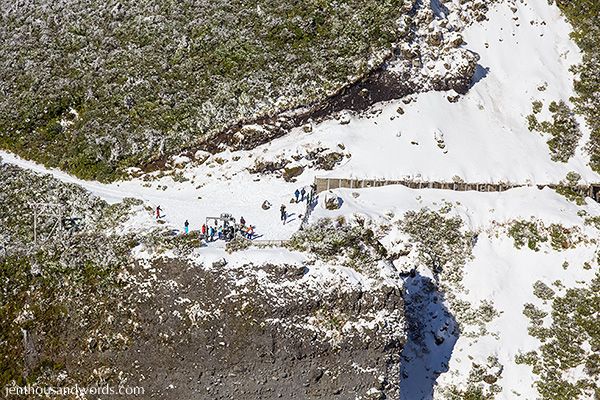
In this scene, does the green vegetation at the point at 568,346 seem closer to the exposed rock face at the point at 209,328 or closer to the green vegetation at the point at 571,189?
the green vegetation at the point at 571,189

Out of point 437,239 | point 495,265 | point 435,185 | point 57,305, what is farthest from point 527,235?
point 57,305

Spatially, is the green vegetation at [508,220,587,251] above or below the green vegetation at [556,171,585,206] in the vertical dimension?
below

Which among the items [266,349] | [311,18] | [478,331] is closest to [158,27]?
[311,18]

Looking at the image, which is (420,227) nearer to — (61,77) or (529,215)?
(529,215)

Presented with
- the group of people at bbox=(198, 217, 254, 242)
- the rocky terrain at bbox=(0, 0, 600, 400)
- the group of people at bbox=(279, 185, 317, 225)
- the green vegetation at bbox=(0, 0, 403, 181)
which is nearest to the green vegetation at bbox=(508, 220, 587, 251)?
the rocky terrain at bbox=(0, 0, 600, 400)

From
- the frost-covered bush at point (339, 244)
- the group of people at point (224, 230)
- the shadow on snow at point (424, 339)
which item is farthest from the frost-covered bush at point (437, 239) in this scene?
the group of people at point (224, 230)

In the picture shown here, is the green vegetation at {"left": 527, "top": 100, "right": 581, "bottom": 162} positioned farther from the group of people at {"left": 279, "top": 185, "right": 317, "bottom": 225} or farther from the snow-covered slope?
Result: the group of people at {"left": 279, "top": 185, "right": 317, "bottom": 225}

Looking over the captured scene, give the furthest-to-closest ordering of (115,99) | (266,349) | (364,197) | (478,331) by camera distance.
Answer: (115,99) → (364,197) → (478,331) → (266,349)
